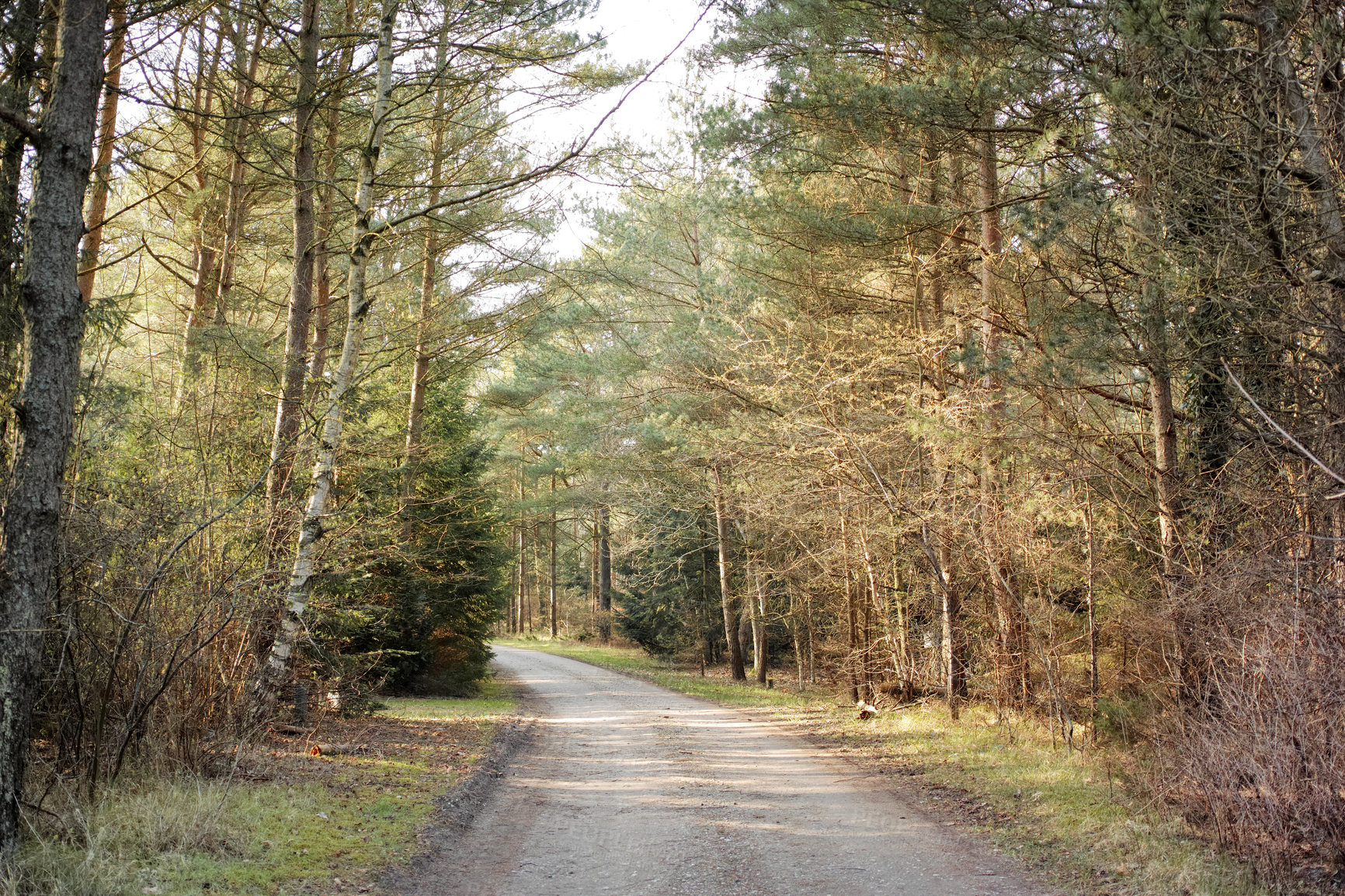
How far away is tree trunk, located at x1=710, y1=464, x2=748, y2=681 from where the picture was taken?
63.3 ft

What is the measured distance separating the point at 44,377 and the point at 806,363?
28.6ft

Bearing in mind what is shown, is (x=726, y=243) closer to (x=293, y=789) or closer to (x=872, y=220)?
(x=872, y=220)

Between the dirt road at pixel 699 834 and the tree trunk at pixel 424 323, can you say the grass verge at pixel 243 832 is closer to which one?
the dirt road at pixel 699 834

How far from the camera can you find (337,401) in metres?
8.58

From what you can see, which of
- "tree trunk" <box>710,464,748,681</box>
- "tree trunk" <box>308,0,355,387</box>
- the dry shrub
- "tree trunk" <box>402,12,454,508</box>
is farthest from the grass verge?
"tree trunk" <box>710,464,748,681</box>

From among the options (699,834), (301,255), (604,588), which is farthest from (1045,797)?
(604,588)

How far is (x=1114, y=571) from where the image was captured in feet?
29.2

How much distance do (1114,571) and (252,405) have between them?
956 cm

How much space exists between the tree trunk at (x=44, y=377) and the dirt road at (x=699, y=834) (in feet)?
8.03

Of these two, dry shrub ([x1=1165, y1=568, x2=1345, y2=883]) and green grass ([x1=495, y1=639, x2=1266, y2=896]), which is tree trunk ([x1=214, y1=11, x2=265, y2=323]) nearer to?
green grass ([x1=495, y1=639, x2=1266, y2=896])

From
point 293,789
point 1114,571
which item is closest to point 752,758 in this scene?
point 1114,571

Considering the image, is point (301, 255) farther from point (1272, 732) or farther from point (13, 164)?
point (1272, 732)

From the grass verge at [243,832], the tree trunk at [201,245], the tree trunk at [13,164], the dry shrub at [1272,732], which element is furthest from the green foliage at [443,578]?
the dry shrub at [1272,732]

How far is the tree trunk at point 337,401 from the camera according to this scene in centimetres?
813
